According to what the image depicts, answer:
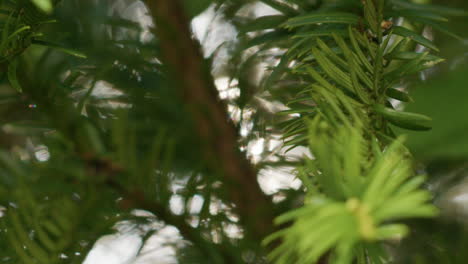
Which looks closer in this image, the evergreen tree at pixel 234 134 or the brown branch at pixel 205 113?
the evergreen tree at pixel 234 134

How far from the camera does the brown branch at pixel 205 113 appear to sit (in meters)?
0.27

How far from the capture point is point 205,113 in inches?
11.0

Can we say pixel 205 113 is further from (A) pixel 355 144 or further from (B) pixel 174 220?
(A) pixel 355 144

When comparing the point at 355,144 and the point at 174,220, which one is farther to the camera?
the point at 174,220

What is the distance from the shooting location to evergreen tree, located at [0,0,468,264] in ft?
0.44

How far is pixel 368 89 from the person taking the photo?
21 cm

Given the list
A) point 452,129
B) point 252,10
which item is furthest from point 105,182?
point 252,10

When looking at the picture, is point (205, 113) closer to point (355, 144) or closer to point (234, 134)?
point (234, 134)

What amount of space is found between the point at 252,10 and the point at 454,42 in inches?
6.5

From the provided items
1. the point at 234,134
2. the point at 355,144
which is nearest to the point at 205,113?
the point at 234,134

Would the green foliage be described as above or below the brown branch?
above

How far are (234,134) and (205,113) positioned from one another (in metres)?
0.02

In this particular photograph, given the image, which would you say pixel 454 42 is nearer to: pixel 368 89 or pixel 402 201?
pixel 368 89

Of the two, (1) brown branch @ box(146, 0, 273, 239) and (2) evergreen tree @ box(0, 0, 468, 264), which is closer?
(2) evergreen tree @ box(0, 0, 468, 264)
